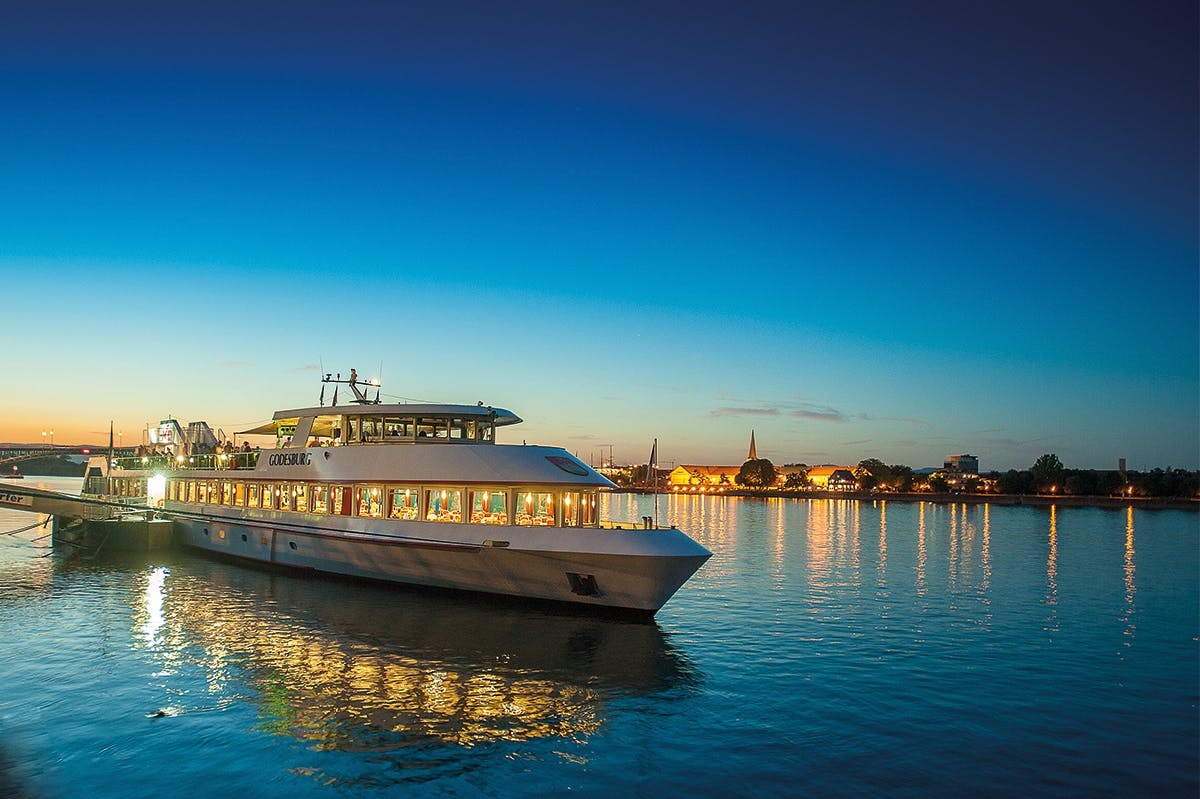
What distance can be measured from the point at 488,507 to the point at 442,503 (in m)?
2.23

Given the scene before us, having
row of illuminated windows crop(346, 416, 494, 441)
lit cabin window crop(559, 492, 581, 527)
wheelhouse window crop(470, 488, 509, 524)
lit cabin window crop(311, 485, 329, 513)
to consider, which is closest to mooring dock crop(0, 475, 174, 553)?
lit cabin window crop(311, 485, 329, 513)

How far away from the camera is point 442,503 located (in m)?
31.8

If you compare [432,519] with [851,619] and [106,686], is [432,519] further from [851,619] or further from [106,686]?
[851,619]

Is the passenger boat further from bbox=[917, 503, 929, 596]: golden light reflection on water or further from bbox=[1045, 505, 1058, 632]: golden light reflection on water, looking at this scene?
bbox=[917, 503, 929, 596]: golden light reflection on water

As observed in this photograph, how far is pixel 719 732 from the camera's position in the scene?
17.6 metres

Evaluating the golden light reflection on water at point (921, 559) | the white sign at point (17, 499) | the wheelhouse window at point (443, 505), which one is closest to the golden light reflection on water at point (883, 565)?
the golden light reflection on water at point (921, 559)

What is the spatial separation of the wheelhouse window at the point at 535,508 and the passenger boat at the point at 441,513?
41mm

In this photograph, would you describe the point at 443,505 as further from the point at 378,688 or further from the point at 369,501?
the point at 378,688

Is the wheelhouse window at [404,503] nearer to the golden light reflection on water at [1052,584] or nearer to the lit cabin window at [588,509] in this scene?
the lit cabin window at [588,509]

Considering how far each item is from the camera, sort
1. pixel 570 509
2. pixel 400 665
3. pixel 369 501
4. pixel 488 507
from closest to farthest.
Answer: pixel 400 665
pixel 570 509
pixel 488 507
pixel 369 501

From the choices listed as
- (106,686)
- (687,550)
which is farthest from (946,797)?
(106,686)

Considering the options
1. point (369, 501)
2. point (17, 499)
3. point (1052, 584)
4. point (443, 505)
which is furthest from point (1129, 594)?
point (17, 499)

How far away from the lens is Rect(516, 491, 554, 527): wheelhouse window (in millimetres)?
29891

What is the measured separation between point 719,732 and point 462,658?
8.52 meters
